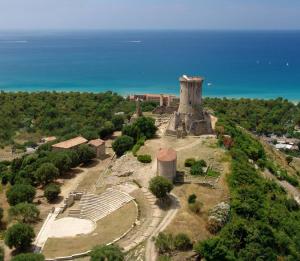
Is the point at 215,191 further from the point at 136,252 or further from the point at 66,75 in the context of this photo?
the point at 66,75

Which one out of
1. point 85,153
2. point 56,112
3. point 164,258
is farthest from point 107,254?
point 56,112

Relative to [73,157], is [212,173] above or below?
above

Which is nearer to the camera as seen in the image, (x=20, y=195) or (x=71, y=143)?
(x=20, y=195)

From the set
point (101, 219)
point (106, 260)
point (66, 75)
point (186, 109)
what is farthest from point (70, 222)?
point (66, 75)

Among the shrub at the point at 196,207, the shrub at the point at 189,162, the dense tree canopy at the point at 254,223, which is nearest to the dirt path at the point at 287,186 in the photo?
the dense tree canopy at the point at 254,223

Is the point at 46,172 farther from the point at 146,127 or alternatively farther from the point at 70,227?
the point at 146,127

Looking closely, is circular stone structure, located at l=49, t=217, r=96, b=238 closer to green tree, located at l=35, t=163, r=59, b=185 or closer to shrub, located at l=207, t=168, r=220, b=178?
green tree, located at l=35, t=163, r=59, b=185

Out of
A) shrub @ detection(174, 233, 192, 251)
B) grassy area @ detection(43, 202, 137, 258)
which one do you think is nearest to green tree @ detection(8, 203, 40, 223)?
grassy area @ detection(43, 202, 137, 258)
